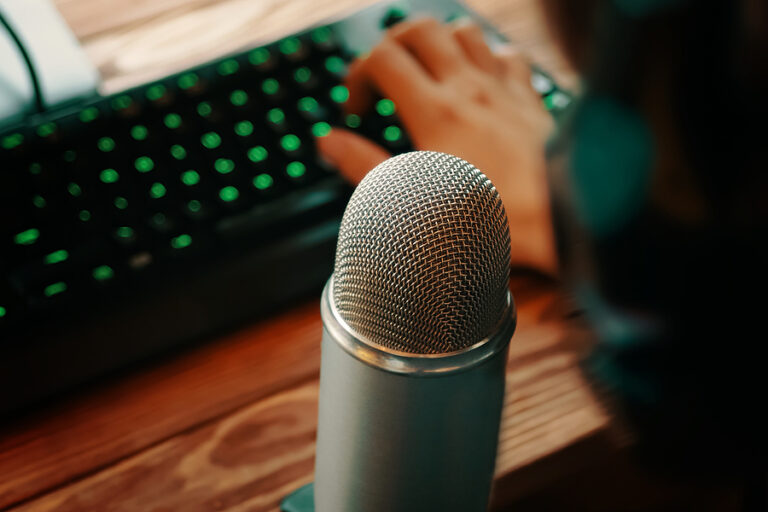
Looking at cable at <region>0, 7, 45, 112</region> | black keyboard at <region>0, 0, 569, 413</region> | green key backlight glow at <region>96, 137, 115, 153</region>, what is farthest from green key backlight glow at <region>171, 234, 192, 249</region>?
cable at <region>0, 7, 45, 112</region>

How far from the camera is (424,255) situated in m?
0.24

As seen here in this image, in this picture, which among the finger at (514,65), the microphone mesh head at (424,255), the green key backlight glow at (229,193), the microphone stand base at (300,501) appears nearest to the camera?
the microphone mesh head at (424,255)

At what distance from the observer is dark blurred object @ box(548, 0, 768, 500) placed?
15.5 inches

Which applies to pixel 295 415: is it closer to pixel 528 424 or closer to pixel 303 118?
pixel 528 424

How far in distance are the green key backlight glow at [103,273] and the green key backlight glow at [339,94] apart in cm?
22

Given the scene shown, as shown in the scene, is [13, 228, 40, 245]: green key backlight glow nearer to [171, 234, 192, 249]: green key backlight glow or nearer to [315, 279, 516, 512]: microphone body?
[171, 234, 192, 249]: green key backlight glow

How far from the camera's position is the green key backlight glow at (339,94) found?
0.59m

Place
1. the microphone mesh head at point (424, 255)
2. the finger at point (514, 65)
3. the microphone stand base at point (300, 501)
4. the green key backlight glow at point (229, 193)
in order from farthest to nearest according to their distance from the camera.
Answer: the finger at point (514, 65)
the green key backlight glow at point (229, 193)
the microphone stand base at point (300, 501)
the microphone mesh head at point (424, 255)

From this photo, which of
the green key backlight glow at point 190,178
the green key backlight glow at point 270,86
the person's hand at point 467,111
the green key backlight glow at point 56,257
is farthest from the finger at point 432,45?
the green key backlight glow at point 56,257

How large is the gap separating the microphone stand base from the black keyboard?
0.12 m

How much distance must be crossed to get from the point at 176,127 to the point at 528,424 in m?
0.32

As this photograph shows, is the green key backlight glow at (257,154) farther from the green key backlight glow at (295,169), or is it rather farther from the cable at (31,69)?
the cable at (31,69)

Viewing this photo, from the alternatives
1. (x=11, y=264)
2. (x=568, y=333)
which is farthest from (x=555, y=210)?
(x=11, y=264)

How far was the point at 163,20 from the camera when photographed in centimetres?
72
